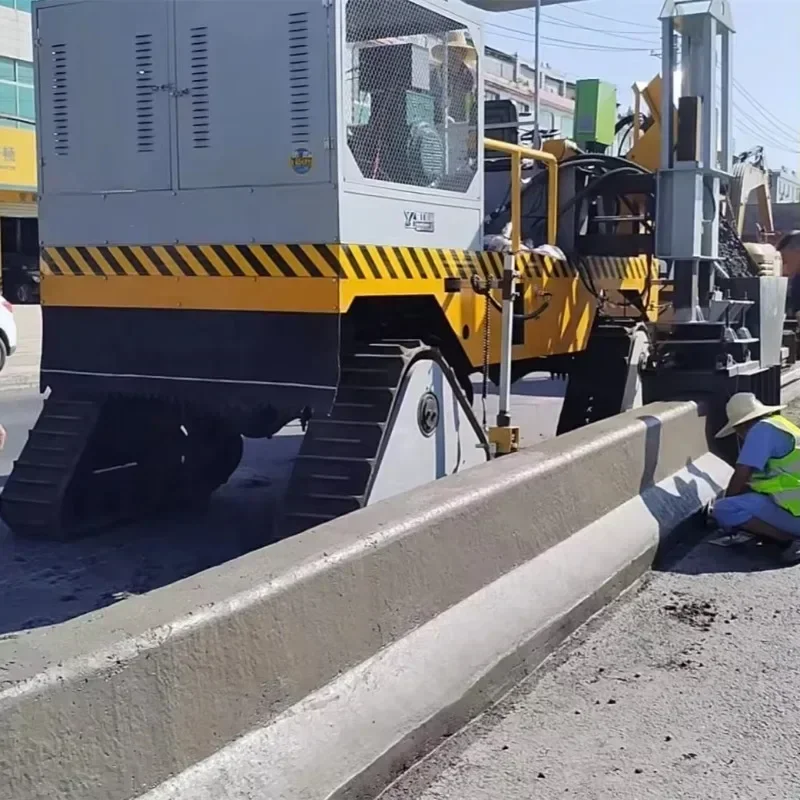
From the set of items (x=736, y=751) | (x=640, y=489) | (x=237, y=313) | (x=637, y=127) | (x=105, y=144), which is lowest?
(x=736, y=751)

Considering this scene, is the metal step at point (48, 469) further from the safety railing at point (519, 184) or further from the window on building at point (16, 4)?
the window on building at point (16, 4)

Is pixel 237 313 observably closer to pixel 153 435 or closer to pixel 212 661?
pixel 153 435

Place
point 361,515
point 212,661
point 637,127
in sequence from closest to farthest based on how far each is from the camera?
point 212,661 → point 361,515 → point 637,127

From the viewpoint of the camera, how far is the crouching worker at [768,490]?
644 cm

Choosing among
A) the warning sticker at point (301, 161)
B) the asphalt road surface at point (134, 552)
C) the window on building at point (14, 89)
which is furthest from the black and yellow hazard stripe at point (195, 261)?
the window on building at point (14, 89)

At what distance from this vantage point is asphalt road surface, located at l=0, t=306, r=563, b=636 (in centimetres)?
577

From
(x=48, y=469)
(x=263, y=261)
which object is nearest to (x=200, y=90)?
(x=263, y=261)

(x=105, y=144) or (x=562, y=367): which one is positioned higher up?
(x=105, y=144)

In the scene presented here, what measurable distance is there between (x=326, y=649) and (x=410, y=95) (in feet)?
13.4

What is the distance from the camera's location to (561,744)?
156 inches

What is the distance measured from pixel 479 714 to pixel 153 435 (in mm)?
3854

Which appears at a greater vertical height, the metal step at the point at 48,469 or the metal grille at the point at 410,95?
the metal grille at the point at 410,95

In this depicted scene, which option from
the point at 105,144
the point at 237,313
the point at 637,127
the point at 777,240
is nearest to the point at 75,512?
the point at 237,313

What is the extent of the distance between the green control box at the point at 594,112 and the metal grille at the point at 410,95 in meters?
5.15
